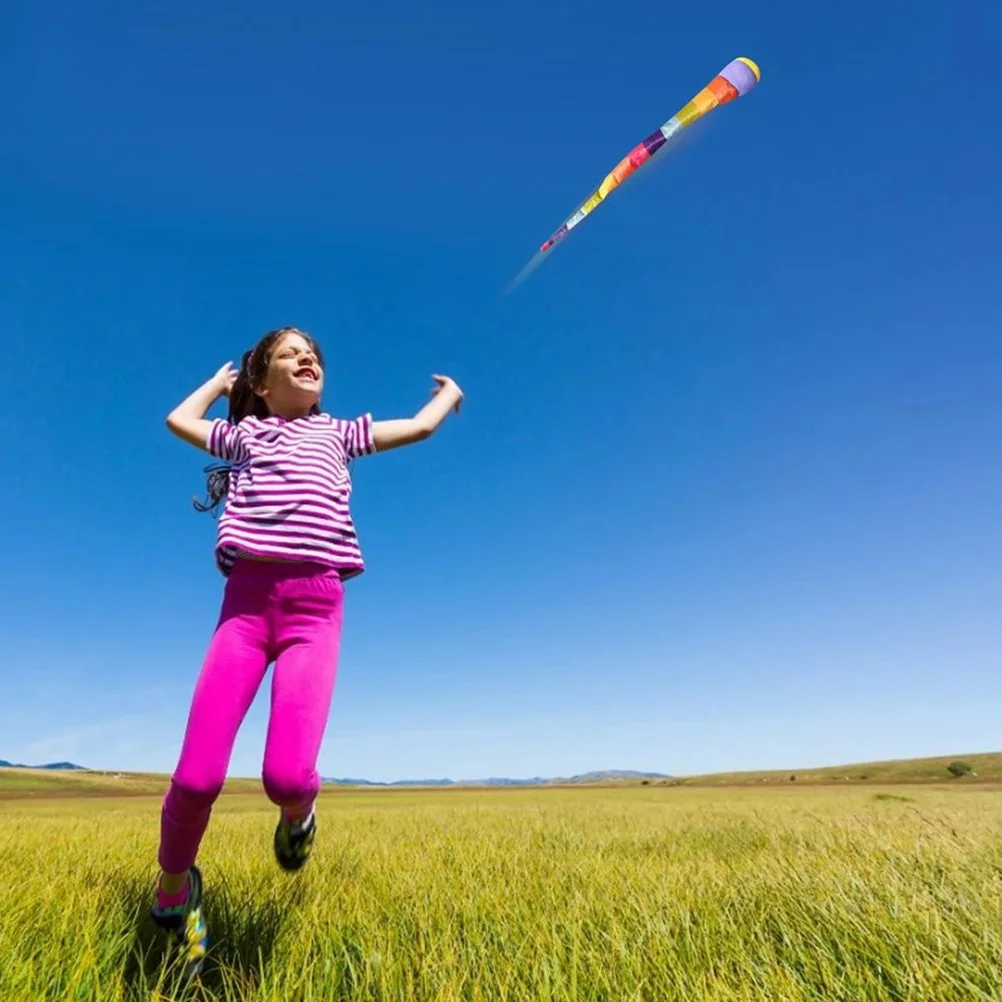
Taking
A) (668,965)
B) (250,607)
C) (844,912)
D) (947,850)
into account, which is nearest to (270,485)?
(250,607)

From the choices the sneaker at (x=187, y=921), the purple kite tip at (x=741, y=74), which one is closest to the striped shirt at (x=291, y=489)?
the sneaker at (x=187, y=921)

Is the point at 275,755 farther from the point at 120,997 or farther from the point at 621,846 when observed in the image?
the point at 621,846

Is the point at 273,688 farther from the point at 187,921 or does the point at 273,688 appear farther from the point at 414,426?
the point at 414,426

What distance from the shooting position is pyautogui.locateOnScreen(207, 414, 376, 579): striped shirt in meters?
3.25

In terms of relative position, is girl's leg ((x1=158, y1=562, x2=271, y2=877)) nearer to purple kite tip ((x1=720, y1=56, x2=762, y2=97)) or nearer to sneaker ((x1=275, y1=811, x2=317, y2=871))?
sneaker ((x1=275, y1=811, x2=317, y2=871))

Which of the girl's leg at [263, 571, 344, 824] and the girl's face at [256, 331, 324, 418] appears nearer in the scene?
the girl's leg at [263, 571, 344, 824]

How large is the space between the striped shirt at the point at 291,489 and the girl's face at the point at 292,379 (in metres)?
0.09

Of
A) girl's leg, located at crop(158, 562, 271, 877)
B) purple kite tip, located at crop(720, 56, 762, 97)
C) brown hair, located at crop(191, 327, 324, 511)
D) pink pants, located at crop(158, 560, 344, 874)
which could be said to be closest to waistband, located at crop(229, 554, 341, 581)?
pink pants, located at crop(158, 560, 344, 874)

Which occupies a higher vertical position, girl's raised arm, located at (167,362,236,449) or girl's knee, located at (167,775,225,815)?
girl's raised arm, located at (167,362,236,449)

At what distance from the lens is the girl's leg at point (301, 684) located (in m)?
2.89

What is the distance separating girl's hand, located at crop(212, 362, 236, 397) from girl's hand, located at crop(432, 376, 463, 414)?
1.18m

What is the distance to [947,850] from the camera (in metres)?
3.71

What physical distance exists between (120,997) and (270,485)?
79.3 inches

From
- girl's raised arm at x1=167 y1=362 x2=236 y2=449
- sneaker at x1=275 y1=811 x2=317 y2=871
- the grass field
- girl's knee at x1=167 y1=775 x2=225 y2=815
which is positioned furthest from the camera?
girl's raised arm at x1=167 y1=362 x2=236 y2=449
